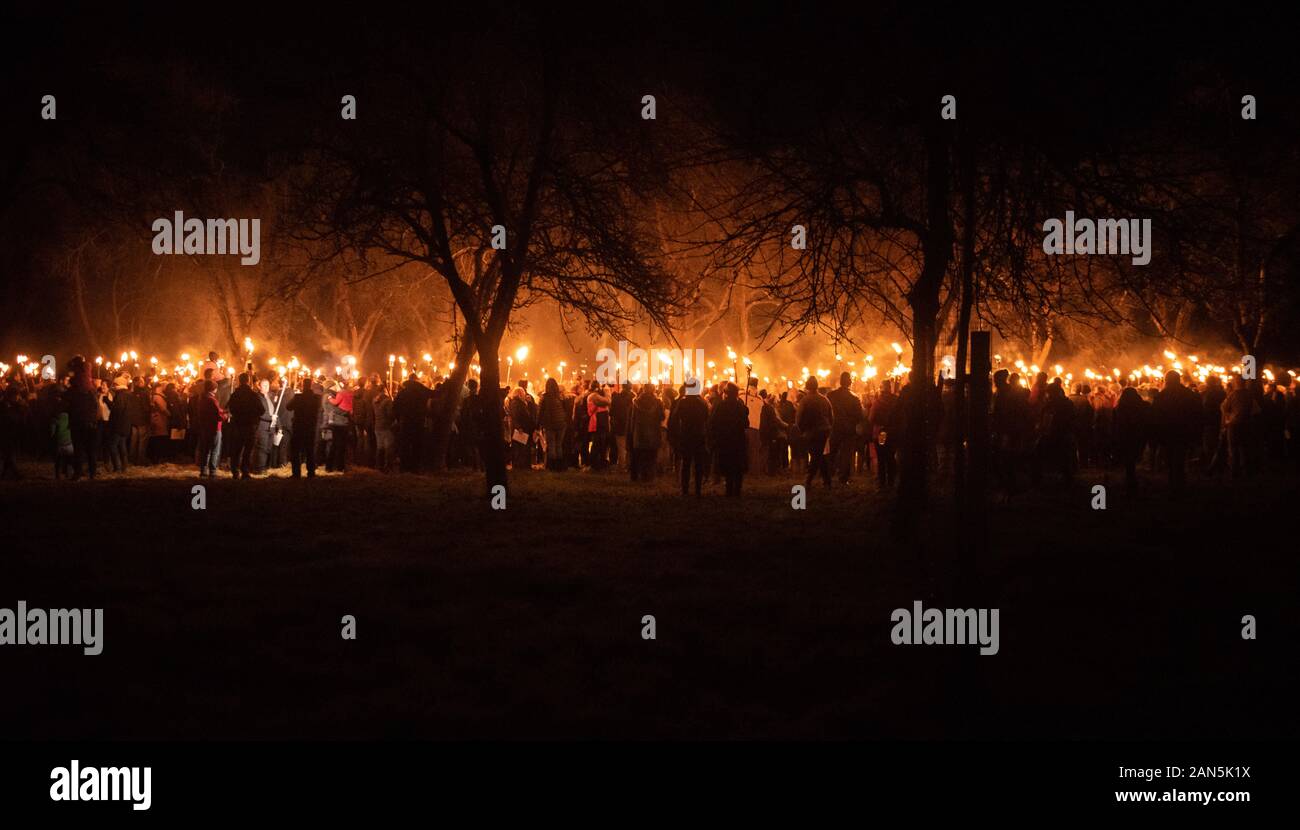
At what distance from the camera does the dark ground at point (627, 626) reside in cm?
609

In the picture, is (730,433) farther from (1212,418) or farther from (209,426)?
(1212,418)

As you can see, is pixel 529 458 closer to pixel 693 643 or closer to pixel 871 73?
pixel 871 73

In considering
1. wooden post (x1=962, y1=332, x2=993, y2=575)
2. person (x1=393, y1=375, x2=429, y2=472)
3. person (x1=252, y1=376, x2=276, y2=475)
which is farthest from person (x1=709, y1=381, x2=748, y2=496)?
wooden post (x1=962, y1=332, x2=993, y2=575)

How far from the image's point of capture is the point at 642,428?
19.2 m

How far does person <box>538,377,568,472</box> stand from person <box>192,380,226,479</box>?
6.38m

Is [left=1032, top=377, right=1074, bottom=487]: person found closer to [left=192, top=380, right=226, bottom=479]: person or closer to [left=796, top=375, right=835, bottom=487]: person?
[left=796, top=375, right=835, bottom=487]: person

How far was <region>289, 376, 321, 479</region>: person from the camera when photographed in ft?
63.2

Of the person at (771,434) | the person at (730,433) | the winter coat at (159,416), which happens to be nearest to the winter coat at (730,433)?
Answer: the person at (730,433)

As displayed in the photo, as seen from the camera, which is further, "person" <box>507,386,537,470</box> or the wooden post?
"person" <box>507,386,537,470</box>

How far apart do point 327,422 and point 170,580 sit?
1296 cm

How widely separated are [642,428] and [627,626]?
1126 centimetres

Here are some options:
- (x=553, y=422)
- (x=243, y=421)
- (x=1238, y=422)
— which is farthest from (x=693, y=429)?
(x=1238, y=422)

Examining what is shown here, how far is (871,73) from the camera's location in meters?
11.7
